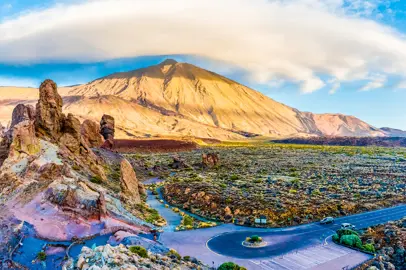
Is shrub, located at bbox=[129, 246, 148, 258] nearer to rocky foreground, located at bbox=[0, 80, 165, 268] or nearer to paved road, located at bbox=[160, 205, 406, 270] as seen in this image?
rocky foreground, located at bbox=[0, 80, 165, 268]

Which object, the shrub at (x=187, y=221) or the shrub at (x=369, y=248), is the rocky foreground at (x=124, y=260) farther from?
the shrub at (x=369, y=248)

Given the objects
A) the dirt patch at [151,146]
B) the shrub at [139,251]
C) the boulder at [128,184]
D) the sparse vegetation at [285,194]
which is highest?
the dirt patch at [151,146]

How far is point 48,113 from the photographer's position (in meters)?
48.4

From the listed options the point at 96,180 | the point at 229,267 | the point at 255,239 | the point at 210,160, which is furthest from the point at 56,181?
the point at 210,160

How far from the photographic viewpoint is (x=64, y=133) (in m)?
50.3

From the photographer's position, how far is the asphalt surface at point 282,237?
29.2 metres

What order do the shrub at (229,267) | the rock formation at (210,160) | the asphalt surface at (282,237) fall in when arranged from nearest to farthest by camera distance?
1. the shrub at (229,267)
2. the asphalt surface at (282,237)
3. the rock formation at (210,160)

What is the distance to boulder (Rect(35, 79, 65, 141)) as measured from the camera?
155 ft

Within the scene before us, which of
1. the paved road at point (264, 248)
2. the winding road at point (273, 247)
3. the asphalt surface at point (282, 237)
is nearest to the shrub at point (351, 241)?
the winding road at point (273, 247)

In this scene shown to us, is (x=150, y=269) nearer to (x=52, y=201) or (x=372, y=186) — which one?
(x=52, y=201)

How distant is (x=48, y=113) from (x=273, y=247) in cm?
3480

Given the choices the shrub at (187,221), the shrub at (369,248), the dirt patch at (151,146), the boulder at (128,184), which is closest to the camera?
the shrub at (369,248)

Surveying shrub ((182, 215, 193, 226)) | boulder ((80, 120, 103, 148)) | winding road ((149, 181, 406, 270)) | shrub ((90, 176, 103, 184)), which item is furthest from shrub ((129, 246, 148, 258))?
boulder ((80, 120, 103, 148))

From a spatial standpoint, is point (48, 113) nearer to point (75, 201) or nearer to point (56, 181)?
point (56, 181)
